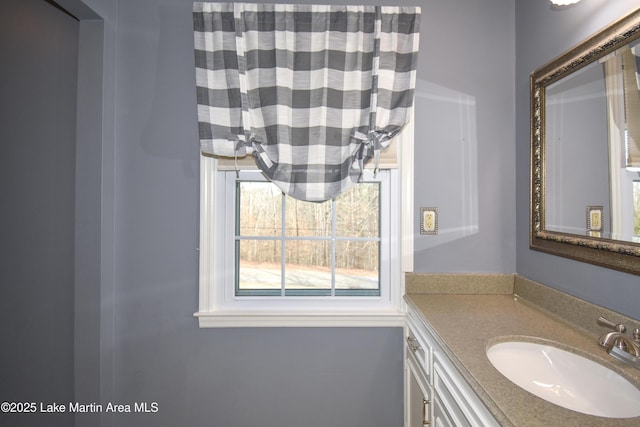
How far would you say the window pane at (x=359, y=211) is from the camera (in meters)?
1.64

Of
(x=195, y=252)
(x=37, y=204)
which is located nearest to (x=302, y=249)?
(x=195, y=252)

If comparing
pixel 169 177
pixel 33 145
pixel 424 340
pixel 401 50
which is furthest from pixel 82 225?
pixel 401 50

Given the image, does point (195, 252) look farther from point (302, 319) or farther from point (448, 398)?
point (448, 398)

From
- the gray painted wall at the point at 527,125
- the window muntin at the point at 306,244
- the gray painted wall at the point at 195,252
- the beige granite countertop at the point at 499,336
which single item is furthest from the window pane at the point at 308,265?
the gray painted wall at the point at 527,125

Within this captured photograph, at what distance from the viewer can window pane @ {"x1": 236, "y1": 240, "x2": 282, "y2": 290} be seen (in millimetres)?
1641

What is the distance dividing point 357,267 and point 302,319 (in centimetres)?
41

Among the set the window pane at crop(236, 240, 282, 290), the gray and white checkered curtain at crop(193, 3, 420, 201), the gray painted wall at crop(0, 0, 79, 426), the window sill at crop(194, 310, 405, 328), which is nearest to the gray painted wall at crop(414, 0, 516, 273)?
the gray and white checkered curtain at crop(193, 3, 420, 201)

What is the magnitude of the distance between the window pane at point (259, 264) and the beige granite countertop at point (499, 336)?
2.37 feet

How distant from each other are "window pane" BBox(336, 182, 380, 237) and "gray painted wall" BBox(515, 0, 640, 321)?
731 millimetres

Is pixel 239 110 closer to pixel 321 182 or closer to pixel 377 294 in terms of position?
pixel 321 182

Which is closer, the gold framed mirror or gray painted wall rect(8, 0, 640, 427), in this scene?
the gold framed mirror

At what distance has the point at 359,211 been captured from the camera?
5.40 feet

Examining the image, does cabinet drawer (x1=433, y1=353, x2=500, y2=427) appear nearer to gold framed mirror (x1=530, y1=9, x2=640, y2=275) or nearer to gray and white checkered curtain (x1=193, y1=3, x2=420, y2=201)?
gold framed mirror (x1=530, y1=9, x2=640, y2=275)

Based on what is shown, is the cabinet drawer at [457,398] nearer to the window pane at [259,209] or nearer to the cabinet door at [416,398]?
the cabinet door at [416,398]
